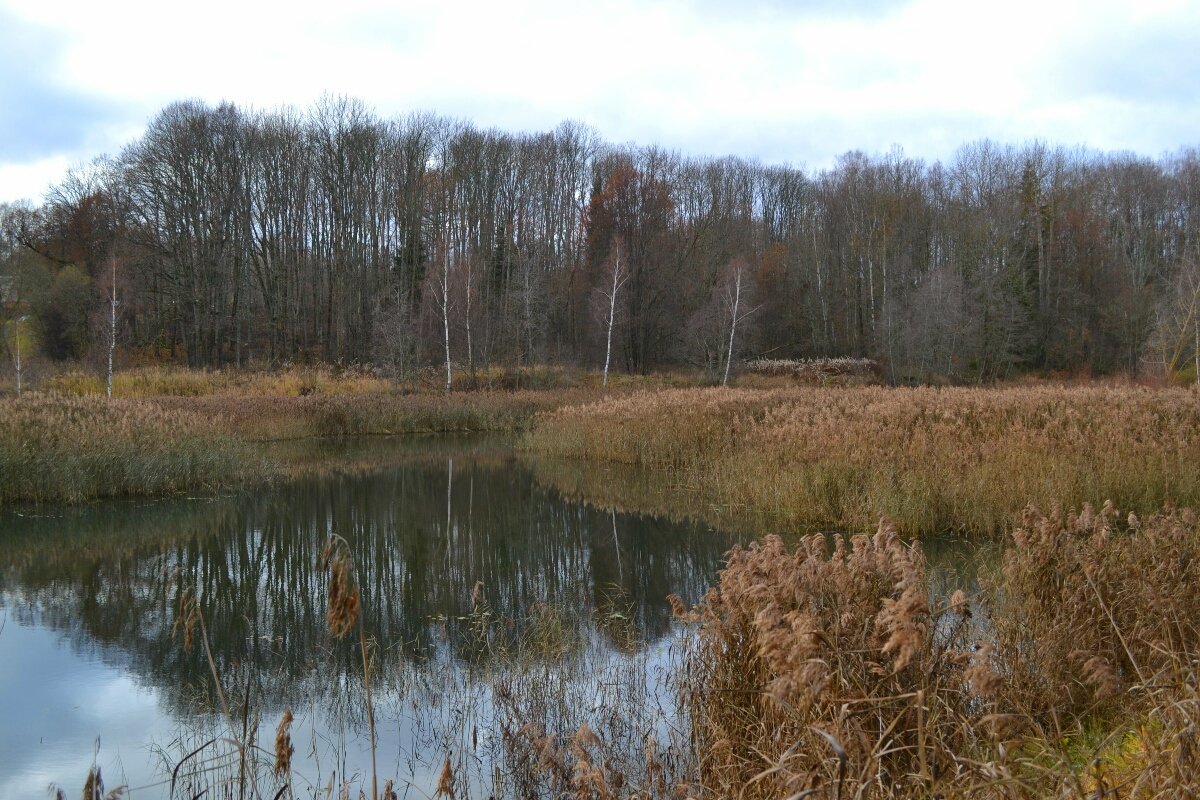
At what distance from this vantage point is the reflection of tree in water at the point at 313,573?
21.1 ft

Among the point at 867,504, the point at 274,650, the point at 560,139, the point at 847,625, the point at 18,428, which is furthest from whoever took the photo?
the point at 560,139

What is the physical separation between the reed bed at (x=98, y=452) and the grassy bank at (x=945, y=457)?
25.2 feet

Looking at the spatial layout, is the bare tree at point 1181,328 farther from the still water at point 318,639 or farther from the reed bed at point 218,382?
the reed bed at point 218,382

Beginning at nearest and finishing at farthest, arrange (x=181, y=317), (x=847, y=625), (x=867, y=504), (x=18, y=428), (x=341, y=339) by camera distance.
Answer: (x=847, y=625)
(x=867, y=504)
(x=18, y=428)
(x=181, y=317)
(x=341, y=339)

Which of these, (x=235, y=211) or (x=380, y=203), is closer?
(x=235, y=211)

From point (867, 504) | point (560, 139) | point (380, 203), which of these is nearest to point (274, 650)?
point (867, 504)

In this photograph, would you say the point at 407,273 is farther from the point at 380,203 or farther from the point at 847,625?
the point at 847,625

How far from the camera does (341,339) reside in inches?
1390

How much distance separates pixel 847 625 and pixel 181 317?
33.8m

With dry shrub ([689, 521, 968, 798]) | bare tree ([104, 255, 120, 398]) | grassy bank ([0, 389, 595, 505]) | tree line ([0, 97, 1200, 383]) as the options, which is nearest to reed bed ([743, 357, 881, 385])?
tree line ([0, 97, 1200, 383])

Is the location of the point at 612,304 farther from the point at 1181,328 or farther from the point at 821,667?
the point at 821,667

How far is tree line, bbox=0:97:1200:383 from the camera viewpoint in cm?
3183

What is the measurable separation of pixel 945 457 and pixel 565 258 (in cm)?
3136

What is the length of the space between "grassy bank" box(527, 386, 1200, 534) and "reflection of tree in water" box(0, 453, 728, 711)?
1.54m
